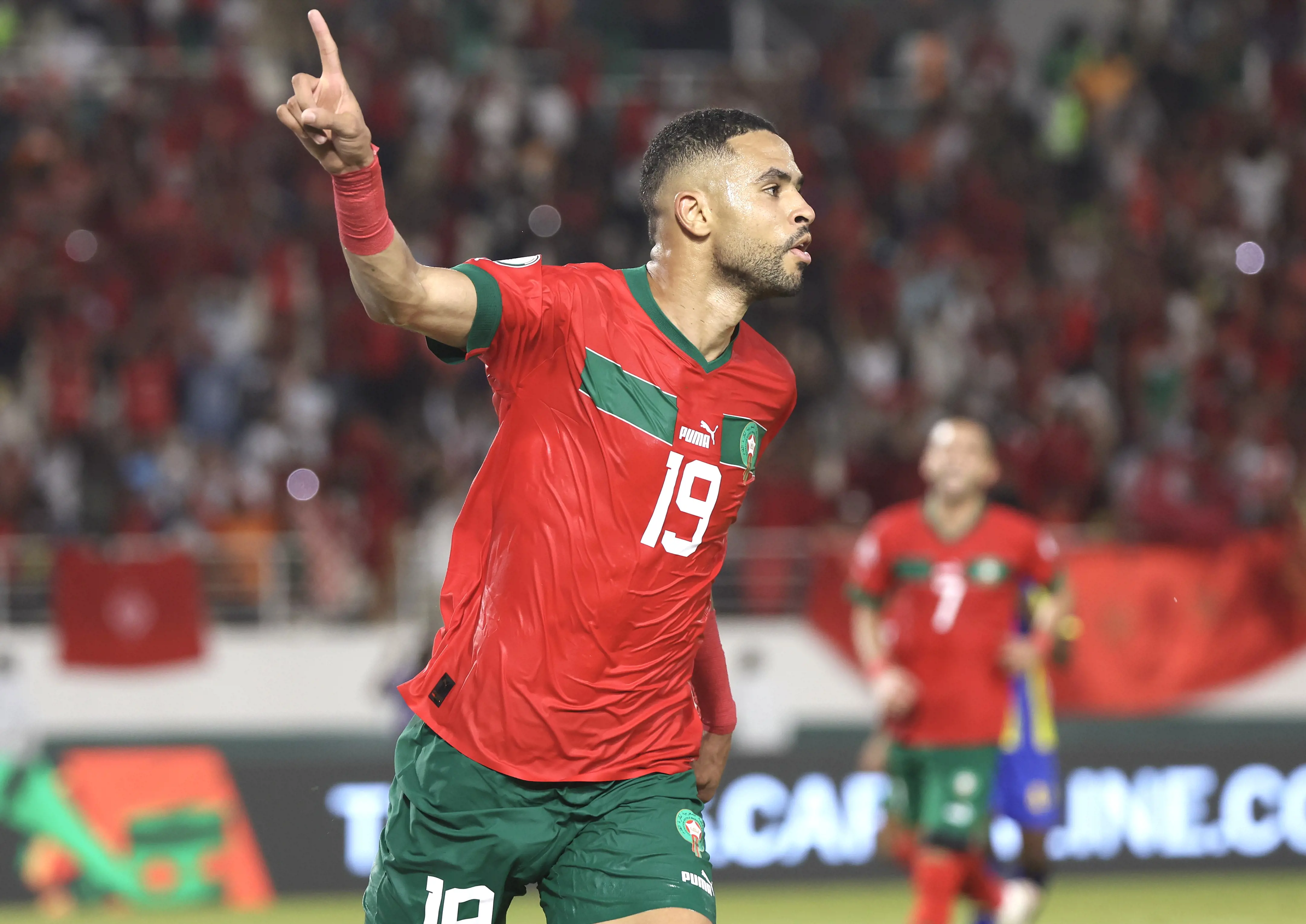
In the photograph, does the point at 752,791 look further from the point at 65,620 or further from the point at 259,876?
the point at 65,620

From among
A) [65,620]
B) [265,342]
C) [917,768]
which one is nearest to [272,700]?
[65,620]

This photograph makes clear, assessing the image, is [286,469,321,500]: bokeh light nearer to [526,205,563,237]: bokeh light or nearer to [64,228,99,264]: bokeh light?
[64,228,99,264]: bokeh light

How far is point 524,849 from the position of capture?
3709 millimetres

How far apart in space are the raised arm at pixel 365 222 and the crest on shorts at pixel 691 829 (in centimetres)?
116

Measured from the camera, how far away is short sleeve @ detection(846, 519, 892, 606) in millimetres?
7898

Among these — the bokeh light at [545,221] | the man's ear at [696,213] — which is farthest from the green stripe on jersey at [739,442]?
the bokeh light at [545,221]

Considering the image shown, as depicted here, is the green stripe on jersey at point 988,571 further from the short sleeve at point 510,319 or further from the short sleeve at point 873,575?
the short sleeve at point 510,319

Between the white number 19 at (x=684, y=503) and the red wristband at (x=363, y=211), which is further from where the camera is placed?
the white number 19 at (x=684, y=503)

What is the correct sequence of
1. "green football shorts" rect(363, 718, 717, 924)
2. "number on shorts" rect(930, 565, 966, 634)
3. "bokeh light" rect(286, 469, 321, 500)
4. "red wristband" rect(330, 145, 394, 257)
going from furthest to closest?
"bokeh light" rect(286, 469, 321, 500) → "number on shorts" rect(930, 565, 966, 634) → "green football shorts" rect(363, 718, 717, 924) → "red wristband" rect(330, 145, 394, 257)

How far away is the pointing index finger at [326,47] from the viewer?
312cm

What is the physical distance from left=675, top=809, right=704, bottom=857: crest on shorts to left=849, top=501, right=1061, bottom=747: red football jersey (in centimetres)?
388

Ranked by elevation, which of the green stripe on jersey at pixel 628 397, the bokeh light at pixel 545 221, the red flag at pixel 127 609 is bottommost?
the red flag at pixel 127 609

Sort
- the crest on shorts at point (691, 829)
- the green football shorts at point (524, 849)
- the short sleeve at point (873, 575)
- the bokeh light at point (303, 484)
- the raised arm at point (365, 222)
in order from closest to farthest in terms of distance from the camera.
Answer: the raised arm at point (365, 222), the green football shorts at point (524, 849), the crest on shorts at point (691, 829), the short sleeve at point (873, 575), the bokeh light at point (303, 484)

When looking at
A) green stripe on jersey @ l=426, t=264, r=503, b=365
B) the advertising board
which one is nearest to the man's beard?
green stripe on jersey @ l=426, t=264, r=503, b=365
